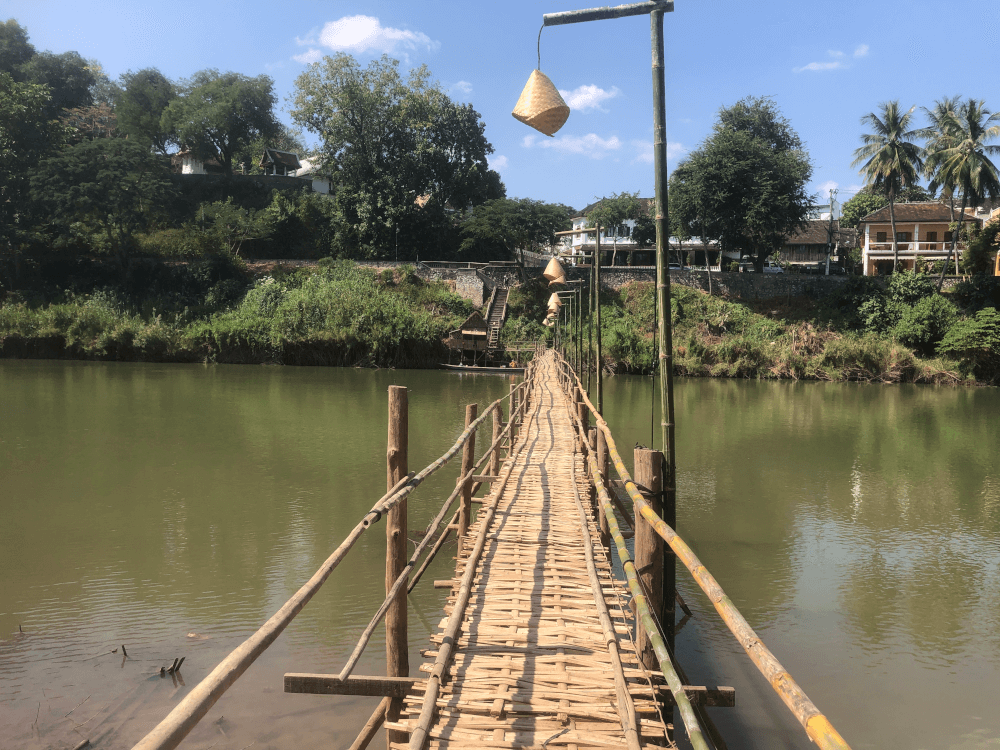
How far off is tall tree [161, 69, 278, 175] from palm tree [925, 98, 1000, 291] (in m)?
37.8

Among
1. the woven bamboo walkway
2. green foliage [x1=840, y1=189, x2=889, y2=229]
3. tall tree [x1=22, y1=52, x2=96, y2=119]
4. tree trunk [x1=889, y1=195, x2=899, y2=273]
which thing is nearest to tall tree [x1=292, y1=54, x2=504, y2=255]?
tall tree [x1=22, y1=52, x2=96, y2=119]

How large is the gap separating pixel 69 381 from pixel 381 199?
61.6 feet

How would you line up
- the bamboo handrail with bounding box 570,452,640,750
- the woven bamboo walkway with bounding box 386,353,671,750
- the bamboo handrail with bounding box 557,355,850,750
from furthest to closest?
the woven bamboo walkway with bounding box 386,353,671,750, the bamboo handrail with bounding box 570,452,640,750, the bamboo handrail with bounding box 557,355,850,750

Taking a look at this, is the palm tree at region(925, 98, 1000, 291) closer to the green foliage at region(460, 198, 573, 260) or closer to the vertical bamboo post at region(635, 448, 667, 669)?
the green foliage at region(460, 198, 573, 260)

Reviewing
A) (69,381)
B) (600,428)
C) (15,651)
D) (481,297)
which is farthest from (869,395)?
(69,381)

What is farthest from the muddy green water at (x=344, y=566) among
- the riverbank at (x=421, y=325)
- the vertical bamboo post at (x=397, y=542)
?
the riverbank at (x=421, y=325)

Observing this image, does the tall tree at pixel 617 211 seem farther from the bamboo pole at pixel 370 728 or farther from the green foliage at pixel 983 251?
the bamboo pole at pixel 370 728

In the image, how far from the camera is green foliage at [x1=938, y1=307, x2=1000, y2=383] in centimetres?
2559

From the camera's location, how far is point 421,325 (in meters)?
30.6

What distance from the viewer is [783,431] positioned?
16.1 meters

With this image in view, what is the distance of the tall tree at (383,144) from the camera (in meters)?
36.9

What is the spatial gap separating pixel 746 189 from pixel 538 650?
1266 inches

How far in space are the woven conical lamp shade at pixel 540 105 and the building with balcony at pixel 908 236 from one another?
36.8 meters

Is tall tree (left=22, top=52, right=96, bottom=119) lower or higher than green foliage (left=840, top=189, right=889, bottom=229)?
higher
